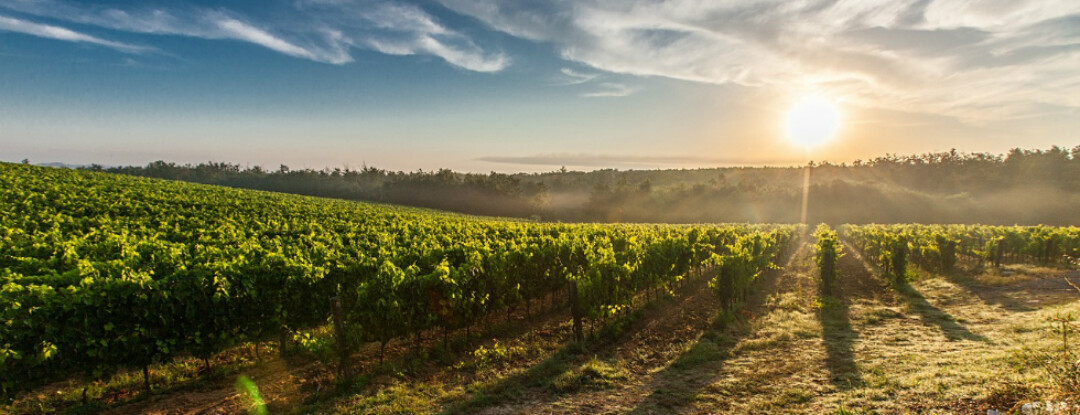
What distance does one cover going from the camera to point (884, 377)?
743 cm

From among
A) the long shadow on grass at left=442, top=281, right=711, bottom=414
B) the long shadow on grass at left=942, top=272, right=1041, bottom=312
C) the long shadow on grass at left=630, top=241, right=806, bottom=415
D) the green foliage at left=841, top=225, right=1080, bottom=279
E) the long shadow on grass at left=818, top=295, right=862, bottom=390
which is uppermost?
the green foliage at left=841, top=225, right=1080, bottom=279

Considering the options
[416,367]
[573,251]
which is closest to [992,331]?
[573,251]

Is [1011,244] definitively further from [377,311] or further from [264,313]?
[264,313]

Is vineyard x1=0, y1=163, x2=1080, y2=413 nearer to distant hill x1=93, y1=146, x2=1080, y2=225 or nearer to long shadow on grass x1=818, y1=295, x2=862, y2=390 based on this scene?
long shadow on grass x1=818, y1=295, x2=862, y2=390

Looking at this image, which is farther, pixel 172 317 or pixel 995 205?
pixel 995 205

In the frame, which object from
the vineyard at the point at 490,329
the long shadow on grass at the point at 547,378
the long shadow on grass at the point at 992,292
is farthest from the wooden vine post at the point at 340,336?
the long shadow on grass at the point at 992,292

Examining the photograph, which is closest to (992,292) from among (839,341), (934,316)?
(934,316)

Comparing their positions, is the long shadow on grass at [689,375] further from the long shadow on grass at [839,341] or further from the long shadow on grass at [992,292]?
the long shadow on grass at [992,292]

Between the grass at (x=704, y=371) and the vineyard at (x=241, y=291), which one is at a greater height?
the vineyard at (x=241, y=291)

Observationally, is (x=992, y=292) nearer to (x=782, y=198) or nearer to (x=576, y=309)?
(x=576, y=309)

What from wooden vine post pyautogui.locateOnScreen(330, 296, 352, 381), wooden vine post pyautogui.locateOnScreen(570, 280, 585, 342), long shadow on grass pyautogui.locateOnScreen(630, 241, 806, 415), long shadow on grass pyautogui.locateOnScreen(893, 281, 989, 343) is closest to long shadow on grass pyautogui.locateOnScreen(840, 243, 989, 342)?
long shadow on grass pyautogui.locateOnScreen(893, 281, 989, 343)

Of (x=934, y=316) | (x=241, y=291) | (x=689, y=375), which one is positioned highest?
(x=241, y=291)

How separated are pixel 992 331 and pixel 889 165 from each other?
134126 mm

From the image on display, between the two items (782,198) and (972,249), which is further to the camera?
(782,198)
